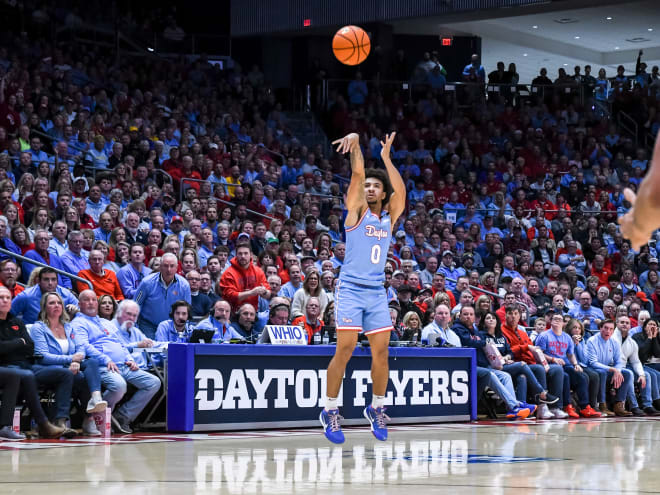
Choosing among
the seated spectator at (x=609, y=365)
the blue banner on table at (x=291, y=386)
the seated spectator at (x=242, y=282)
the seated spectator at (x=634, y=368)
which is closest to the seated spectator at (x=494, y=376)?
the blue banner on table at (x=291, y=386)

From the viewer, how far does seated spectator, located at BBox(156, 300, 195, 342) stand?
36.1 feet

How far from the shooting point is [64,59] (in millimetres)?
20891

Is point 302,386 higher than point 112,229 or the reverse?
the reverse

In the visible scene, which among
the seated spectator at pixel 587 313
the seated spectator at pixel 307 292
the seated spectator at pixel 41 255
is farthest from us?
the seated spectator at pixel 587 313

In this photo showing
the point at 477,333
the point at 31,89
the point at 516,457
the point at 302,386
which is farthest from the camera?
the point at 31,89

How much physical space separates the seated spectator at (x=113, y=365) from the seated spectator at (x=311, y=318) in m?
2.40

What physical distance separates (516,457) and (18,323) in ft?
16.6

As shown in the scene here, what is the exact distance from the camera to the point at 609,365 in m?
14.6

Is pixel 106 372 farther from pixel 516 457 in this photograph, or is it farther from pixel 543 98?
pixel 543 98

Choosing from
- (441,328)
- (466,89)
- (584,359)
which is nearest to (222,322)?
(441,328)

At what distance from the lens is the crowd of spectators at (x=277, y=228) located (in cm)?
1127

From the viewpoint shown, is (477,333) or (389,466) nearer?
(389,466)

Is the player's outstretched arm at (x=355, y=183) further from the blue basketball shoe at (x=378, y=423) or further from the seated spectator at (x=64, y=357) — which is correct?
the seated spectator at (x=64, y=357)

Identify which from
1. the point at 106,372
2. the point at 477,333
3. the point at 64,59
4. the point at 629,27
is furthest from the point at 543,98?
the point at 106,372
